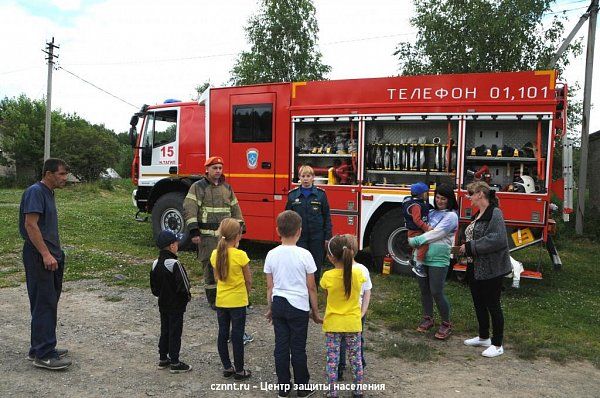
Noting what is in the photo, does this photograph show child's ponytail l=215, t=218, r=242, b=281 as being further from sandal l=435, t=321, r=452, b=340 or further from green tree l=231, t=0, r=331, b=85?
green tree l=231, t=0, r=331, b=85

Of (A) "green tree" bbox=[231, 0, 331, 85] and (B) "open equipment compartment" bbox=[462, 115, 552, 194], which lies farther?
(A) "green tree" bbox=[231, 0, 331, 85]

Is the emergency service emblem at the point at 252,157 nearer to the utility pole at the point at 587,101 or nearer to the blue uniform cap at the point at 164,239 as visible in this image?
the blue uniform cap at the point at 164,239

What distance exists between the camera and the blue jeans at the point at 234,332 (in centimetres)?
380

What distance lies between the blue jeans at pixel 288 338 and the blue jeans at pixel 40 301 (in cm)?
196

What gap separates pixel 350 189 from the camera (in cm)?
764

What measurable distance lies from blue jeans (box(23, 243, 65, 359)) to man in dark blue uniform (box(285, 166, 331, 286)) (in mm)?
2422

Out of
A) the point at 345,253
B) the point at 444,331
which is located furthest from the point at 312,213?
the point at 345,253

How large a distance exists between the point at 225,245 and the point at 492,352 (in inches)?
104

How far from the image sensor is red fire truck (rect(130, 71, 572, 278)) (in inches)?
265

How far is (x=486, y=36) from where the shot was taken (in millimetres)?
15703

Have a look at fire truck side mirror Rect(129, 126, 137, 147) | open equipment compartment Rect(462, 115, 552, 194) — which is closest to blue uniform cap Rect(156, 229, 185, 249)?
open equipment compartment Rect(462, 115, 552, 194)

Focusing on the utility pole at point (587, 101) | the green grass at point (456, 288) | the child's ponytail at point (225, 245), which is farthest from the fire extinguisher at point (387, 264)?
the utility pole at point (587, 101)

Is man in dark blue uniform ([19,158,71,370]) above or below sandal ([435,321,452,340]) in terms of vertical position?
above

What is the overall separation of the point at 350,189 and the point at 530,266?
3.60m
